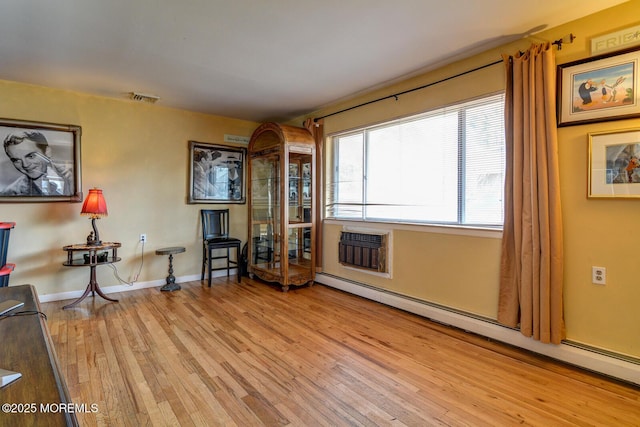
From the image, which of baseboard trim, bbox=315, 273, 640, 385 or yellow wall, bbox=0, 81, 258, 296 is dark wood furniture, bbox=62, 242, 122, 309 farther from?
baseboard trim, bbox=315, 273, 640, 385

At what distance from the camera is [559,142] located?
234 centimetres

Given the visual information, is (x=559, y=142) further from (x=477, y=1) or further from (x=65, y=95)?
(x=65, y=95)

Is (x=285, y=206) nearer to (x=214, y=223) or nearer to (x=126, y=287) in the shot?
(x=214, y=223)

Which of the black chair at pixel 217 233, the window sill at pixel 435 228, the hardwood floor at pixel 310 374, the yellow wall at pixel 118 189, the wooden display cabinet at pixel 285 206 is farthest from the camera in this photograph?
the black chair at pixel 217 233

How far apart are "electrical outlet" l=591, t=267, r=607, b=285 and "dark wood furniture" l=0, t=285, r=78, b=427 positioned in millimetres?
2858

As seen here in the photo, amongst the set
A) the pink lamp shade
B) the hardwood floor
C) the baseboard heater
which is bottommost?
the hardwood floor

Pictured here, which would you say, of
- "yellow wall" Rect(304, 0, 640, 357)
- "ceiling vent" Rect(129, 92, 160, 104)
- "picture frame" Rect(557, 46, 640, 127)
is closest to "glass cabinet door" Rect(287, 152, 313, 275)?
"ceiling vent" Rect(129, 92, 160, 104)

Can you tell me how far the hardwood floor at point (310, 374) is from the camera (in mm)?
1744

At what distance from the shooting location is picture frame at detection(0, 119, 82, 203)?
3408 millimetres

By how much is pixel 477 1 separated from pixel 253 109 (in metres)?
3.10

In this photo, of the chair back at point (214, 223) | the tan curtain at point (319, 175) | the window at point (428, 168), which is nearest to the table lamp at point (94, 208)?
A: the chair back at point (214, 223)

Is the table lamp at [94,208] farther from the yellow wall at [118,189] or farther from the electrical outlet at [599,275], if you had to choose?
the electrical outlet at [599,275]

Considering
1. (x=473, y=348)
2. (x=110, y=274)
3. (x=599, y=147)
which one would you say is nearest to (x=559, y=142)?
(x=599, y=147)

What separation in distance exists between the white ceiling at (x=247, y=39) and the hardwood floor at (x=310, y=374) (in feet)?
7.91
